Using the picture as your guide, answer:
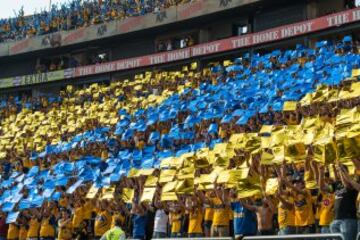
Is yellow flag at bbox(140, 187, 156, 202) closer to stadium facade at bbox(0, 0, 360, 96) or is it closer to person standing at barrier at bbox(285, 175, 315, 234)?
person standing at barrier at bbox(285, 175, 315, 234)

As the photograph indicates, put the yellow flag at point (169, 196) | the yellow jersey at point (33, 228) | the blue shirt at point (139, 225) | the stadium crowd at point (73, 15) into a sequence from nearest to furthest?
1. the yellow flag at point (169, 196)
2. the blue shirt at point (139, 225)
3. the yellow jersey at point (33, 228)
4. the stadium crowd at point (73, 15)

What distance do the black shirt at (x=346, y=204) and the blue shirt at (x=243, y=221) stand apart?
3.19m

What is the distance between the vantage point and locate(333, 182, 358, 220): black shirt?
→ 401 inches

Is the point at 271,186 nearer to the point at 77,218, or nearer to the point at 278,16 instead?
the point at 77,218

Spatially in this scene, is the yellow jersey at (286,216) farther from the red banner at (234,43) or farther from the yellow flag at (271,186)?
the red banner at (234,43)

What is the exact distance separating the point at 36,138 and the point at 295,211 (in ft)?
67.9

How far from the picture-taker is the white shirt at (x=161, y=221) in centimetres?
1563

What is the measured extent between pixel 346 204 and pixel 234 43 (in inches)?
1024

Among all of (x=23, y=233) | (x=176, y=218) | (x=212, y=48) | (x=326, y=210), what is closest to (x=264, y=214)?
(x=326, y=210)

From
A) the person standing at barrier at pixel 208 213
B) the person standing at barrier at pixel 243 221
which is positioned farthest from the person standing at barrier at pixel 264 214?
the person standing at barrier at pixel 208 213

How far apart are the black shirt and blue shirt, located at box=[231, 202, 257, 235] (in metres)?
3.19

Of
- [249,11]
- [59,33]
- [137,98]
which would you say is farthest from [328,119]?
[59,33]

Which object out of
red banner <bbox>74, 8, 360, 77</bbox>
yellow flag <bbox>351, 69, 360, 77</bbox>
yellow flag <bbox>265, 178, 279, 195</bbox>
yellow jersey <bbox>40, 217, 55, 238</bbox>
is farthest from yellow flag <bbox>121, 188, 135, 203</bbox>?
red banner <bbox>74, 8, 360, 77</bbox>

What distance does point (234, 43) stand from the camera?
3578 cm
